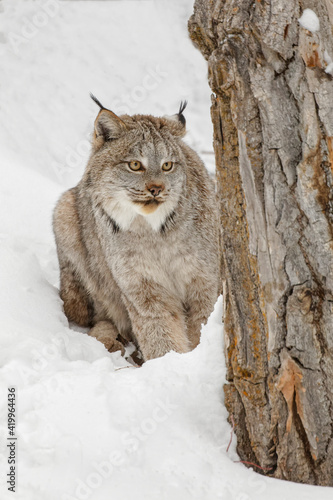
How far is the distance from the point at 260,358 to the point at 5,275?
249 centimetres

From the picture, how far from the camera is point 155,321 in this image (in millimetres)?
4668

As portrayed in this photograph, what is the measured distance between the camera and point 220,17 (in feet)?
8.14

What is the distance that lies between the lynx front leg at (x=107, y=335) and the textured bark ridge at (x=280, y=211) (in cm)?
235

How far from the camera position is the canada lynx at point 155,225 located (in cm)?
446

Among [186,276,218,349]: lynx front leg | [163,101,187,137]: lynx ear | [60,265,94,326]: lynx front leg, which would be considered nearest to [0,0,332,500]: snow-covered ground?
[60,265,94,326]: lynx front leg

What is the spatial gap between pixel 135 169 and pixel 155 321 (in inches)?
45.8

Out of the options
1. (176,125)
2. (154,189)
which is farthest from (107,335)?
(176,125)

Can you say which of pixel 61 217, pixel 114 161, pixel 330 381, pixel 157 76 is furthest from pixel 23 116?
pixel 330 381

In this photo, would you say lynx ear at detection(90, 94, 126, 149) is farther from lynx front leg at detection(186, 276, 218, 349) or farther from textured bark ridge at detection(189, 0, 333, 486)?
textured bark ridge at detection(189, 0, 333, 486)

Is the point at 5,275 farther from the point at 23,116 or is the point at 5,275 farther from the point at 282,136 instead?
the point at 23,116

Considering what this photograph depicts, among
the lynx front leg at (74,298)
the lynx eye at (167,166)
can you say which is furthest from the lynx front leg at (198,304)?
the lynx front leg at (74,298)

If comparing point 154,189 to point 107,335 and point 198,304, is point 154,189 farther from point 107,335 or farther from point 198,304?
point 107,335

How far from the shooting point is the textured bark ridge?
234cm

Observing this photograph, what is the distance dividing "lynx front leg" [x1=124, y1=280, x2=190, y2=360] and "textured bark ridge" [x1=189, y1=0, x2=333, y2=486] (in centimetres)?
201
